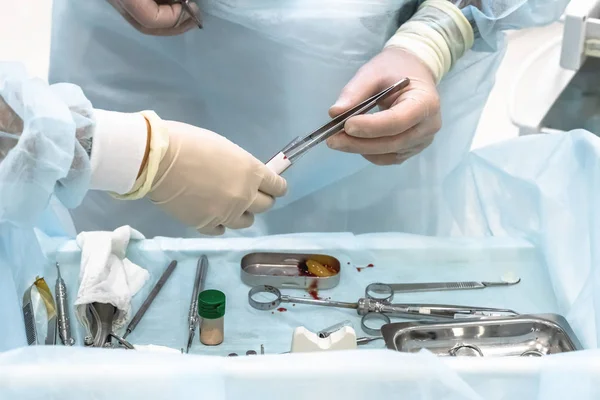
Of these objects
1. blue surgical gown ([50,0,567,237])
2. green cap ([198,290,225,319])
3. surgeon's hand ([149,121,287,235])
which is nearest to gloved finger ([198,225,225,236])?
surgeon's hand ([149,121,287,235])

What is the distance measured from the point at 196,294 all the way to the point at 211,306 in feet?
0.36

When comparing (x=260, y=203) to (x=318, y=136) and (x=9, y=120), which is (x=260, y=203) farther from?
(x=9, y=120)

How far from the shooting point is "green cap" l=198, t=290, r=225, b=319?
95 centimetres

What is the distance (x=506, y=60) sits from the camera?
9.57 feet

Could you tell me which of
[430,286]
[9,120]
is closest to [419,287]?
[430,286]

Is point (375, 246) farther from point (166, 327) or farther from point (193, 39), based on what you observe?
point (193, 39)

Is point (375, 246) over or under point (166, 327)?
over

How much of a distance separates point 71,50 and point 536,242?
2.92 ft

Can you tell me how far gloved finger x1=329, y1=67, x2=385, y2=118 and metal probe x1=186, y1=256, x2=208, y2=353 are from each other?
30cm

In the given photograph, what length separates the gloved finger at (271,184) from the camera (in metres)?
0.99

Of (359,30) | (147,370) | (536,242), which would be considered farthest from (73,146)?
(536,242)

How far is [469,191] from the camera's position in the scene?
1343mm

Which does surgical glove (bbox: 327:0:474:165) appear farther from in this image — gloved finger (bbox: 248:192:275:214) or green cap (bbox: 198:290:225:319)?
green cap (bbox: 198:290:225:319)

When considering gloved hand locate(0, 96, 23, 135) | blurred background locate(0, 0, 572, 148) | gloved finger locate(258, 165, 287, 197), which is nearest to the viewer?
gloved hand locate(0, 96, 23, 135)
